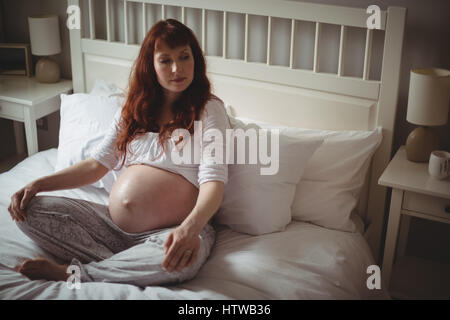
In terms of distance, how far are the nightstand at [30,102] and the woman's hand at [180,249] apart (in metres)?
1.29

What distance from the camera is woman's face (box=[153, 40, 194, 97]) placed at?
1.65 meters

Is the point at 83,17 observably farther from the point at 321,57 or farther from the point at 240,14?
the point at 321,57

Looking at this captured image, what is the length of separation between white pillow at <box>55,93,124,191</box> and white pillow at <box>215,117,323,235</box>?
56 cm

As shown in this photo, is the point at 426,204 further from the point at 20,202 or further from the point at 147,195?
the point at 20,202

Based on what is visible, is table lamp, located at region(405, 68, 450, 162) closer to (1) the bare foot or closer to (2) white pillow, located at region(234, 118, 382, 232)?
(2) white pillow, located at region(234, 118, 382, 232)

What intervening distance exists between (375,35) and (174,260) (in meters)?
1.16

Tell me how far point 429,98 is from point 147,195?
3.20 ft

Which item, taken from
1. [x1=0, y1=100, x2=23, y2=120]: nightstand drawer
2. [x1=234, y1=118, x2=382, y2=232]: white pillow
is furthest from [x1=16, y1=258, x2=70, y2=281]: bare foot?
[x1=0, y1=100, x2=23, y2=120]: nightstand drawer

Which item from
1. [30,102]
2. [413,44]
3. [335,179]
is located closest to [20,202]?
[30,102]

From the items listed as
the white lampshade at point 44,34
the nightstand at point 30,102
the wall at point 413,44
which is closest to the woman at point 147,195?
the wall at point 413,44

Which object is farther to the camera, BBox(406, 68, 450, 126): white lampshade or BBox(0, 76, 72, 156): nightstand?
BBox(0, 76, 72, 156): nightstand

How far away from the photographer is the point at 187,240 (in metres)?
1.43

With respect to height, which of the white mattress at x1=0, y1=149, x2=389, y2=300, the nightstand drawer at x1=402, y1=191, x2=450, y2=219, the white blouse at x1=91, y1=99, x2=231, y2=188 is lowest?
the white mattress at x1=0, y1=149, x2=389, y2=300
